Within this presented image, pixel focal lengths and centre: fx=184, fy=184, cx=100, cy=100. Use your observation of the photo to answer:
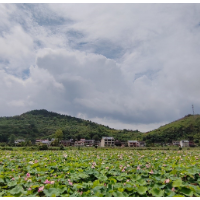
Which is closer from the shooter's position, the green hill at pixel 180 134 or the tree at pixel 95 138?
the green hill at pixel 180 134

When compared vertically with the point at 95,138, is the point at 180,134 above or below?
above

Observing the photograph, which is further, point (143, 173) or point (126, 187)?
point (143, 173)

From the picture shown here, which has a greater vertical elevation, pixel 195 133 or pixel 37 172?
pixel 195 133

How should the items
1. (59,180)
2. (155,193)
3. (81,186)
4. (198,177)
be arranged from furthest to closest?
(198,177) → (59,180) → (81,186) → (155,193)

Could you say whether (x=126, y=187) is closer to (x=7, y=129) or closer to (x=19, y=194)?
(x=19, y=194)

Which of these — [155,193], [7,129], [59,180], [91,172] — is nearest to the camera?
[155,193]

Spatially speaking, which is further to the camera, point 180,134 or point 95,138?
point 95,138

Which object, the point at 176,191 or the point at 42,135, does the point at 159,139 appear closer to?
the point at 42,135

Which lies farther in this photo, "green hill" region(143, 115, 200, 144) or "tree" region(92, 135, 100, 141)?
"tree" region(92, 135, 100, 141)

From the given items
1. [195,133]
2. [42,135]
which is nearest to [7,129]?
[42,135]

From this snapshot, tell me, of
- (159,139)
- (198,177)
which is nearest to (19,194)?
(198,177)

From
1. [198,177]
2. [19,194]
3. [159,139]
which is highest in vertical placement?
[159,139]

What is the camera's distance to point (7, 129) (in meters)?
83.1

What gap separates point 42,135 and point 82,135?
780 inches
